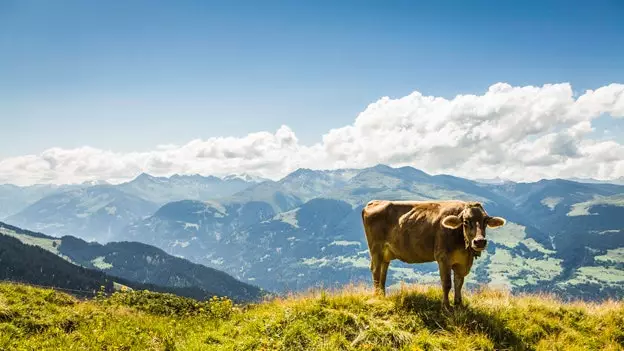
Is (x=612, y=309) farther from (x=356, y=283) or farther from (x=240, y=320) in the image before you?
(x=240, y=320)

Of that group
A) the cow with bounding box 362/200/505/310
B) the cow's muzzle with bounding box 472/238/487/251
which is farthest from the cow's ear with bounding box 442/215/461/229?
the cow's muzzle with bounding box 472/238/487/251

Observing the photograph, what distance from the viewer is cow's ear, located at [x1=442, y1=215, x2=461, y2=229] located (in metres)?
11.6

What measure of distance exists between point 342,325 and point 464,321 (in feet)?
10.3

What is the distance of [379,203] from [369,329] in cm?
537

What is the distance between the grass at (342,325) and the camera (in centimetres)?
992

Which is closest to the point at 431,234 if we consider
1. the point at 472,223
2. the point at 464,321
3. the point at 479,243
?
the point at 472,223

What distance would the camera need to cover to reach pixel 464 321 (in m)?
10.6

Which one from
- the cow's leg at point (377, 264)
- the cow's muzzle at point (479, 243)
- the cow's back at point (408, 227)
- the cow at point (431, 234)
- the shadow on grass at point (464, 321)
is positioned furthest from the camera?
the cow's leg at point (377, 264)

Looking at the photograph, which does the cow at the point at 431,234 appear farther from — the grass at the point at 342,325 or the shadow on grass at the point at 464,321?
the grass at the point at 342,325

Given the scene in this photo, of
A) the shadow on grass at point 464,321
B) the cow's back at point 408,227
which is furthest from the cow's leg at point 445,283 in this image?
the cow's back at point 408,227

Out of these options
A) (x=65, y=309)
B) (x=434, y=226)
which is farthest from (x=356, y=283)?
(x=65, y=309)

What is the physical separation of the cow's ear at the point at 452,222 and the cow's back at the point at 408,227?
0.52m

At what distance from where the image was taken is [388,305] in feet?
37.9

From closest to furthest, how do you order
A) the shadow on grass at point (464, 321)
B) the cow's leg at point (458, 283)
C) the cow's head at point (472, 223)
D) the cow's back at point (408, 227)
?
the shadow on grass at point (464, 321) → the cow's head at point (472, 223) → the cow's leg at point (458, 283) → the cow's back at point (408, 227)
